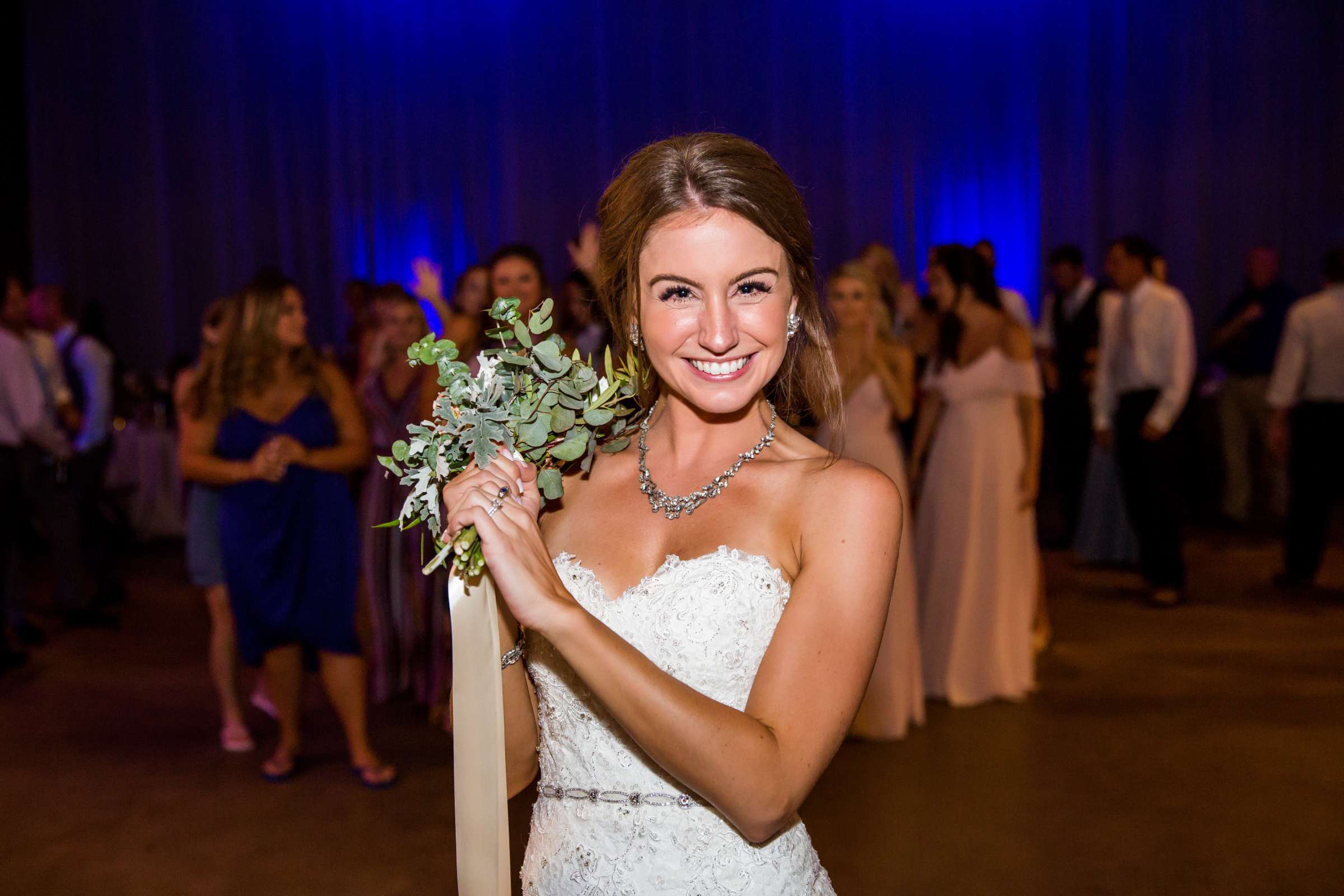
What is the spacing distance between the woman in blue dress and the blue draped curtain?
6.55m

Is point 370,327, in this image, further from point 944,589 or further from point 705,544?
point 705,544

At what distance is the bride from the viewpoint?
1299 millimetres

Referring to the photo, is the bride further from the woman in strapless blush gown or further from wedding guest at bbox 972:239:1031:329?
wedding guest at bbox 972:239:1031:329

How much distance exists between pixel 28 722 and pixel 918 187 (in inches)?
365

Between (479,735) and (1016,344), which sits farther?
(1016,344)

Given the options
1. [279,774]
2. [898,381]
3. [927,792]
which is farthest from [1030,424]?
[279,774]

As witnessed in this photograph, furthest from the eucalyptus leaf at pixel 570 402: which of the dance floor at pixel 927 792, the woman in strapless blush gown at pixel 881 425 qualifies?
the woman in strapless blush gown at pixel 881 425

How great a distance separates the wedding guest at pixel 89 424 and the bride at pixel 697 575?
5.56 metres

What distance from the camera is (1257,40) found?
1107 centimetres

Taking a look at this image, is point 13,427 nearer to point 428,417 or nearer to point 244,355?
point 244,355

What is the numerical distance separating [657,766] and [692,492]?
0.38 meters

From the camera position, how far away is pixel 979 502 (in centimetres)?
501

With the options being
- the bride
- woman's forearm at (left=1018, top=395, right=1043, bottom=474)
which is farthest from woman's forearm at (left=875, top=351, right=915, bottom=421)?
the bride

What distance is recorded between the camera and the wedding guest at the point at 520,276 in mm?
4445
